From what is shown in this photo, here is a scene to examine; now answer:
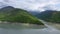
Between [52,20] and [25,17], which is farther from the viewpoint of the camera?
[52,20]

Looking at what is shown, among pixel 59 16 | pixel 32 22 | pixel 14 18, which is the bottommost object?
pixel 32 22

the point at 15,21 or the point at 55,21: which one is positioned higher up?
the point at 55,21

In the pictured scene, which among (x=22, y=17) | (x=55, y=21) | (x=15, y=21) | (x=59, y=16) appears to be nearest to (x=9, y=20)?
(x=15, y=21)

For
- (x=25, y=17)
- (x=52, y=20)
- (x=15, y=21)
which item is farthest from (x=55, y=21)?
(x=15, y=21)

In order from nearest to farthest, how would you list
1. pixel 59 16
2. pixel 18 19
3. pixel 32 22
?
pixel 32 22 < pixel 18 19 < pixel 59 16

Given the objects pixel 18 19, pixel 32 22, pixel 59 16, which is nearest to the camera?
pixel 32 22

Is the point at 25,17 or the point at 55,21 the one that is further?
the point at 55,21

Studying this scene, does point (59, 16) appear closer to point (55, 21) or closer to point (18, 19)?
point (55, 21)

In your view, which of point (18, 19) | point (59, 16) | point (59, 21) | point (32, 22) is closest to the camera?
point (32, 22)

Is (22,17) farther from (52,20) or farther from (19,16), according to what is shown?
(52,20)
